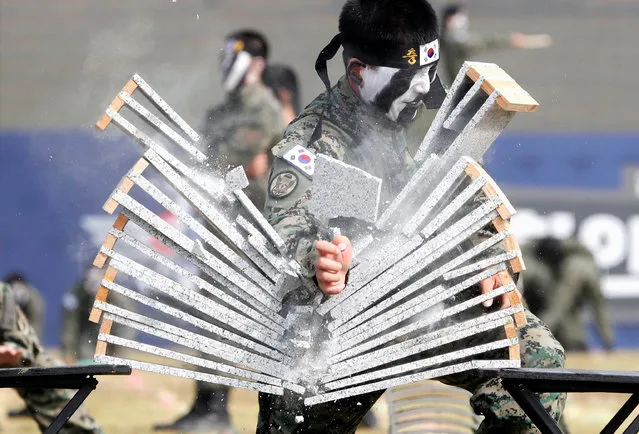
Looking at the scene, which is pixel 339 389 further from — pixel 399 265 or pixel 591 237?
pixel 591 237

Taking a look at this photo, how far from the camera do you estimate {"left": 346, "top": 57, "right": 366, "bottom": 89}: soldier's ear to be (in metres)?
4.09

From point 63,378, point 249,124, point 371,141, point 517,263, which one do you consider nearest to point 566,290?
point 249,124

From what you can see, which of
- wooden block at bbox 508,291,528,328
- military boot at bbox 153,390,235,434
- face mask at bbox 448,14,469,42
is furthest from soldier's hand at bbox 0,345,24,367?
face mask at bbox 448,14,469,42

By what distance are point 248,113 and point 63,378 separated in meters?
3.17

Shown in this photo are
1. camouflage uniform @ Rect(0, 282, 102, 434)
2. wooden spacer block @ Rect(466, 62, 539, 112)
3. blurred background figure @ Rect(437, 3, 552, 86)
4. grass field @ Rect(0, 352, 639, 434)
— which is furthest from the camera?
blurred background figure @ Rect(437, 3, 552, 86)

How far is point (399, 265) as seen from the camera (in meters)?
3.67

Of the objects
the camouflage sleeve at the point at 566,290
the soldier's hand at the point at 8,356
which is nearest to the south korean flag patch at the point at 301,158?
the soldier's hand at the point at 8,356

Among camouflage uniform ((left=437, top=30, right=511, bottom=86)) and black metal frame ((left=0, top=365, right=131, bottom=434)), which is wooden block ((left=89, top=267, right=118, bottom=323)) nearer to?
black metal frame ((left=0, top=365, right=131, bottom=434))

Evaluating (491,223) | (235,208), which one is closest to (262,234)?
(235,208)

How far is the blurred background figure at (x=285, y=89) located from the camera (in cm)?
744

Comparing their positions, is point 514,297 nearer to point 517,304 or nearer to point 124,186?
point 517,304

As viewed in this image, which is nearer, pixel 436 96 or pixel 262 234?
pixel 262 234

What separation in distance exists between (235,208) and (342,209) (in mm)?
393

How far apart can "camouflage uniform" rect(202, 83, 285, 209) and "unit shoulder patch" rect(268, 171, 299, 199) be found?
4.40 feet
